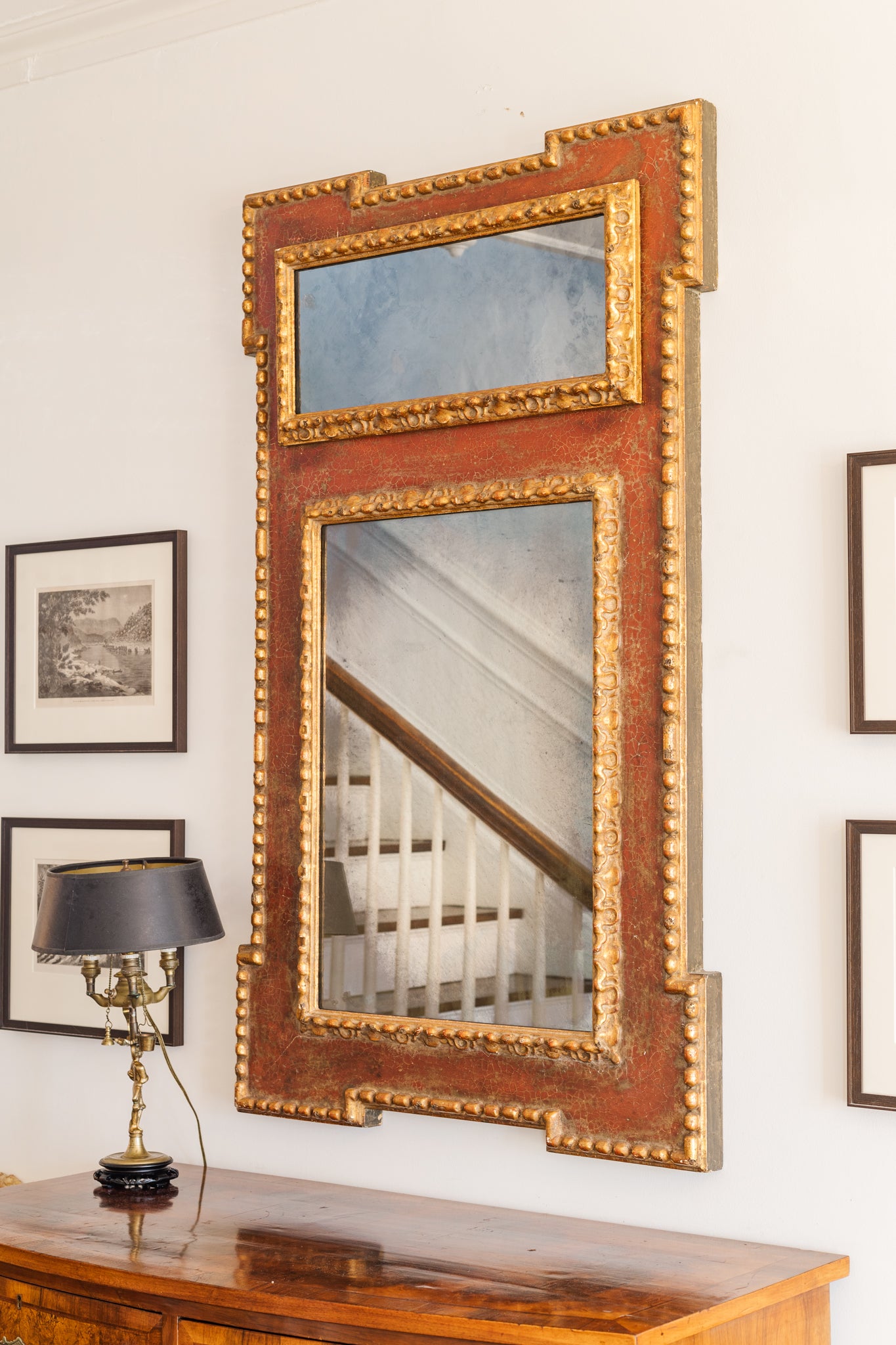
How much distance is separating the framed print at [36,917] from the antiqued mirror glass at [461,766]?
1.72ft

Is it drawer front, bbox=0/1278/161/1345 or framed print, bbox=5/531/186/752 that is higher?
framed print, bbox=5/531/186/752

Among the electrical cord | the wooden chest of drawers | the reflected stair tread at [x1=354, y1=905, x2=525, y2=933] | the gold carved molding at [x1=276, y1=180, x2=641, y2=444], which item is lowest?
the wooden chest of drawers

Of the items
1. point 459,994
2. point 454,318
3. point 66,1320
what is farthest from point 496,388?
point 66,1320

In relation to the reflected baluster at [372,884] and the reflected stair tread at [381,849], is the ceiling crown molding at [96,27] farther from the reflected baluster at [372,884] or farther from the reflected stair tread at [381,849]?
the reflected stair tread at [381,849]

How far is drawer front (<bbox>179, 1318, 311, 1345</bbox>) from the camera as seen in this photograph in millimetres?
2352

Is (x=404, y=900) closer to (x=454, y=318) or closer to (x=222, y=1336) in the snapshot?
(x=222, y=1336)

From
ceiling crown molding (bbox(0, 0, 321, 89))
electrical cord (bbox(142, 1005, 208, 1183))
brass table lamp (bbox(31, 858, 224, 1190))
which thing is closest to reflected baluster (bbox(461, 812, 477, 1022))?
brass table lamp (bbox(31, 858, 224, 1190))

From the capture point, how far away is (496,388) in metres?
2.90

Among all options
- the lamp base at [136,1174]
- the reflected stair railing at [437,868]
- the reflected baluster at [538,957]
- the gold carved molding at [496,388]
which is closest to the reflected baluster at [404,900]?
the reflected stair railing at [437,868]

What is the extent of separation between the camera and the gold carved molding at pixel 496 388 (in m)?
2.74

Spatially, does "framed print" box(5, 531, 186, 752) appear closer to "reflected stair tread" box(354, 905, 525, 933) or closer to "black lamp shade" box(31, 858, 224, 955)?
"black lamp shade" box(31, 858, 224, 955)

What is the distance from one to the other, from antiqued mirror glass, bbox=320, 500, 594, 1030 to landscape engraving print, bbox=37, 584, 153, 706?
568 millimetres

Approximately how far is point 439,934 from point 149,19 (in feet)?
7.21

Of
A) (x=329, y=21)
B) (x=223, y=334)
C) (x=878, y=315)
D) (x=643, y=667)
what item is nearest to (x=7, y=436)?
(x=223, y=334)
